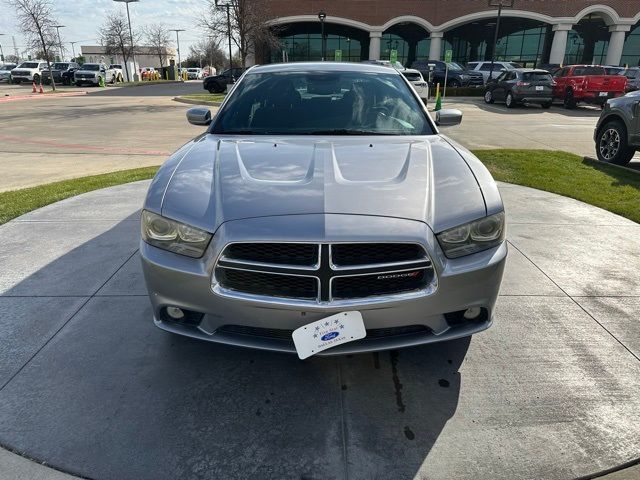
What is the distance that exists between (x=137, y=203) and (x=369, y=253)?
4566 millimetres

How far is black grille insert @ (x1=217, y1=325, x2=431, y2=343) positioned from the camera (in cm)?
239

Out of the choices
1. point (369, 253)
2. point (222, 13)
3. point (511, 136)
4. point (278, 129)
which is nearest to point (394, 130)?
point (278, 129)

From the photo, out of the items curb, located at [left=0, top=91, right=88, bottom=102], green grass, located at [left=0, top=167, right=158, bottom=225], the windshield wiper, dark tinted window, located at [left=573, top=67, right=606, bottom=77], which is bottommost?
green grass, located at [left=0, top=167, right=158, bottom=225]

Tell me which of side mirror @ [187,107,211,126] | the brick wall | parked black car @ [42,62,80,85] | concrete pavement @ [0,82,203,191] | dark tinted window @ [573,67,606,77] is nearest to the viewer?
side mirror @ [187,107,211,126]

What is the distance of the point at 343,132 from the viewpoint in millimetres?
3490

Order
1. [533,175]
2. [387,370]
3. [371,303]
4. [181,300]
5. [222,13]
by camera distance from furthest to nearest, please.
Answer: [222,13] < [533,175] < [387,370] < [181,300] < [371,303]

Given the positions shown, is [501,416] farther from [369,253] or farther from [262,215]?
[262,215]

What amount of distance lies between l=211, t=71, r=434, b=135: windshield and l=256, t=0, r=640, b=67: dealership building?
1339 inches

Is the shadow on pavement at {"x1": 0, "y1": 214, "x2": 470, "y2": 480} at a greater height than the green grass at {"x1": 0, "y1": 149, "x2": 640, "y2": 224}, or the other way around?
the green grass at {"x1": 0, "y1": 149, "x2": 640, "y2": 224}

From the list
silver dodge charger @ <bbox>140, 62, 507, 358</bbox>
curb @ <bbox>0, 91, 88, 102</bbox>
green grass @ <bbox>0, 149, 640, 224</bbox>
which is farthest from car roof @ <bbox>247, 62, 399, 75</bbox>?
curb @ <bbox>0, 91, 88, 102</bbox>

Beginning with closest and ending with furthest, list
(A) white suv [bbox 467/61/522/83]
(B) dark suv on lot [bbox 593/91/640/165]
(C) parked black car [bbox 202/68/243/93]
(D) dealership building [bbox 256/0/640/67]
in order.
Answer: (B) dark suv on lot [bbox 593/91/640/165] < (C) parked black car [bbox 202/68/243/93] < (A) white suv [bbox 467/61/522/83] < (D) dealership building [bbox 256/0/640/67]

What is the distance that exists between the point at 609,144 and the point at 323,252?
8548mm

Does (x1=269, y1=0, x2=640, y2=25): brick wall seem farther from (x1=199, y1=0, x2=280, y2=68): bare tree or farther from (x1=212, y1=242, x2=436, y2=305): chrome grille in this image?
(x1=212, y1=242, x2=436, y2=305): chrome grille

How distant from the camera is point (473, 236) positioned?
8.14ft
